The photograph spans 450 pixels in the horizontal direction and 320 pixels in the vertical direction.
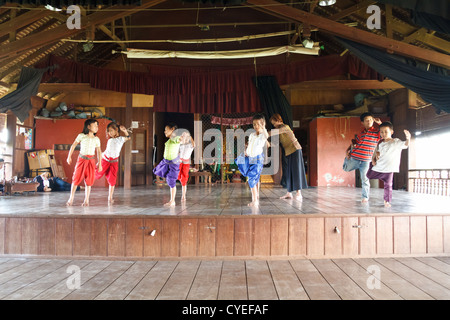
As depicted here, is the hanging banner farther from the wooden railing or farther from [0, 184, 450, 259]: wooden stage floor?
[0, 184, 450, 259]: wooden stage floor

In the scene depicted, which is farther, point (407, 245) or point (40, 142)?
point (40, 142)

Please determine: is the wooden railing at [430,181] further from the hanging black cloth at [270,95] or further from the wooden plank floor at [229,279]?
the wooden plank floor at [229,279]

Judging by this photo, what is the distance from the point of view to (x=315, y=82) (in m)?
7.63

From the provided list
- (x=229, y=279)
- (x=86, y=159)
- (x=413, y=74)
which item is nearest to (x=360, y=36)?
(x=413, y=74)

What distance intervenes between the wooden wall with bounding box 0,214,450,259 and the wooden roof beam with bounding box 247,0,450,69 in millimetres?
2394

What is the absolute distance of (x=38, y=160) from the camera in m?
8.72

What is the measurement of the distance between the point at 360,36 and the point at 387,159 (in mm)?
1820

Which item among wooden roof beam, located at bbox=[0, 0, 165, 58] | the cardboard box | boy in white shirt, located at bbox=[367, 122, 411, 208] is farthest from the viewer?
the cardboard box

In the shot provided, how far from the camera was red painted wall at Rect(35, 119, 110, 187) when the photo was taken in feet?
29.9

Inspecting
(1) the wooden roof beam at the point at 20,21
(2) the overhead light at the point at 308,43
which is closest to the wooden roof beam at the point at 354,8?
(2) the overhead light at the point at 308,43

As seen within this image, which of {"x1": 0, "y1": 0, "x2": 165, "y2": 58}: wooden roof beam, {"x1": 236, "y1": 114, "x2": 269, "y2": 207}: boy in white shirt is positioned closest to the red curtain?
{"x1": 0, "y1": 0, "x2": 165, "y2": 58}: wooden roof beam
